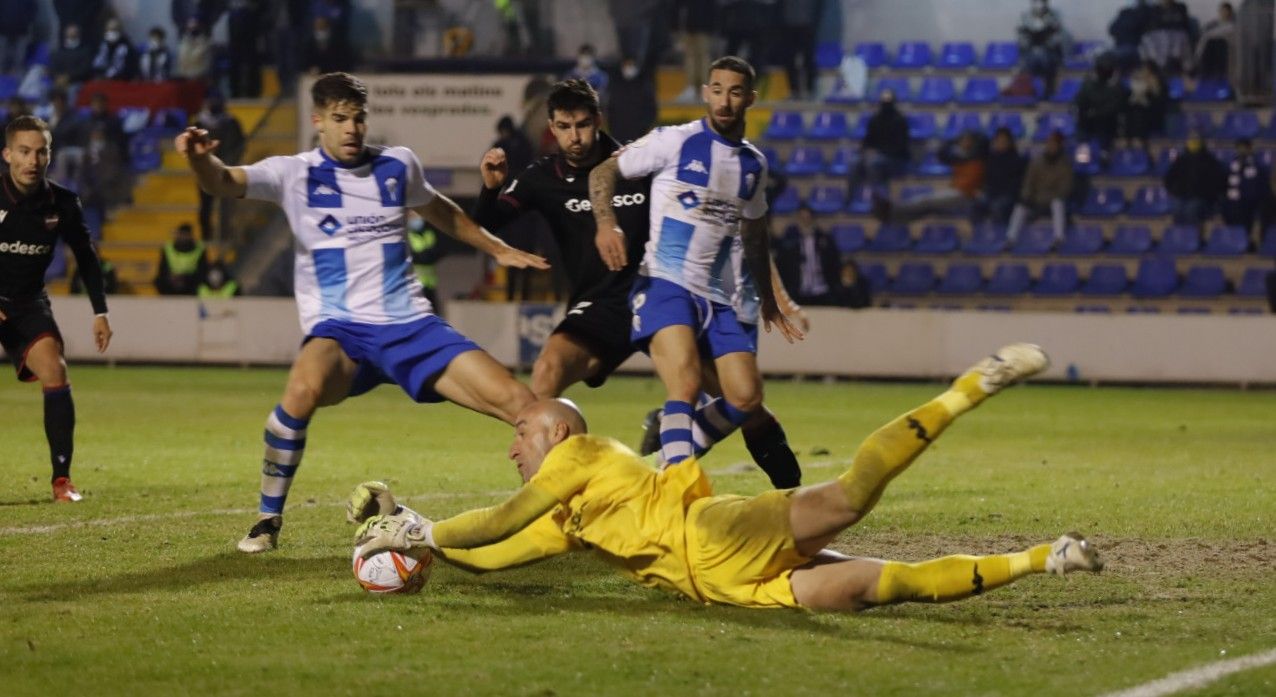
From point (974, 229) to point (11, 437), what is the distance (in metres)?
14.2

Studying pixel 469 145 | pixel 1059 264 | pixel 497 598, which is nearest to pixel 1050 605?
pixel 497 598

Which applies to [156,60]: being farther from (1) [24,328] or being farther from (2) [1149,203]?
(1) [24,328]

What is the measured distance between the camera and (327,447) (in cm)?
1277

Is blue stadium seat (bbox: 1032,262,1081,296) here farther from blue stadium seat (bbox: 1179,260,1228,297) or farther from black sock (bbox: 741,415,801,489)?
black sock (bbox: 741,415,801,489)

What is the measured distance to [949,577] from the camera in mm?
5648

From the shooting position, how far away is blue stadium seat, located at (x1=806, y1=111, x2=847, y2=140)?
26.4m

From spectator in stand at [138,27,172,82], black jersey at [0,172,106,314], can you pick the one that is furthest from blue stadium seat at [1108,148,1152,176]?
black jersey at [0,172,106,314]

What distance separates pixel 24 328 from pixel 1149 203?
17.6 m

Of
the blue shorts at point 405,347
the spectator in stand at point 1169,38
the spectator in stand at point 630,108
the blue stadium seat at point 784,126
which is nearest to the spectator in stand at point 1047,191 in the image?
the spectator in stand at point 1169,38

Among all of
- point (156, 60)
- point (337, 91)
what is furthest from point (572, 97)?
point (156, 60)

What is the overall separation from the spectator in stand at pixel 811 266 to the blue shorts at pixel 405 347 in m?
14.0

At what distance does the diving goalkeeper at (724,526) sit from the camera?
5.67 metres

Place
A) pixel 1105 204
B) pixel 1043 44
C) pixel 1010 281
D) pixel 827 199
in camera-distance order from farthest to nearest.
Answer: pixel 827 199
pixel 1043 44
pixel 1105 204
pixel 1010 281

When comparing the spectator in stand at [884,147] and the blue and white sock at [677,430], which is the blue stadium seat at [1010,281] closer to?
the spectator in stand at [884,147]
